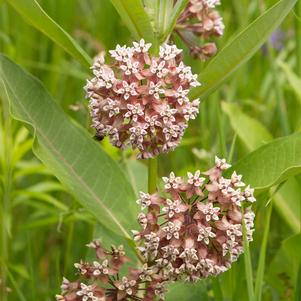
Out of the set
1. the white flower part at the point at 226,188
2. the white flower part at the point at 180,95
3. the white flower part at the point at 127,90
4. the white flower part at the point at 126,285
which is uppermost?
the white flower part at the point at 127,90

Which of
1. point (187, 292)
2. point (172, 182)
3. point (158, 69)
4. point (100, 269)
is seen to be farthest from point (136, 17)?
point (187, 292)

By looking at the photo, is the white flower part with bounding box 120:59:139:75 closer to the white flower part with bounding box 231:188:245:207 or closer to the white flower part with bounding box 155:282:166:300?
the white flower part with bounding box 231:188:245:207

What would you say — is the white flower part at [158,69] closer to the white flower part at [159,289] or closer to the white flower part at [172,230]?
the white flower part at [172,230]

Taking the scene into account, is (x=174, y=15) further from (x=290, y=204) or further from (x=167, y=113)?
(x=290, y=204)

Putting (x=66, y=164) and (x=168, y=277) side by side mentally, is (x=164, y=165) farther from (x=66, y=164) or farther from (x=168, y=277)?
(x=168, y=277)

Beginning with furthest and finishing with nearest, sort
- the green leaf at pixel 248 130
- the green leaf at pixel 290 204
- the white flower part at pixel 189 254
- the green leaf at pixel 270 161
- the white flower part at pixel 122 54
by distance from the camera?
the green leaf at pixel 248 130, the green leaf at pixel 290 204, the green leaf at pixel 270 161, the white flower part at pixel 122 54, the white flower part at pixel 189 254

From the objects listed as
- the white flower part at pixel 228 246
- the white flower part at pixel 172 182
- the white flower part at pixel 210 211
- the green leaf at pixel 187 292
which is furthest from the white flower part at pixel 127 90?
the green leaf at pixel 187 292

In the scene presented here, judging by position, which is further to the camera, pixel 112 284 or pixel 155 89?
pixel 112 284
